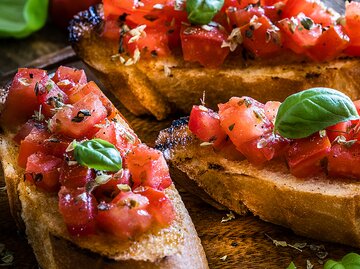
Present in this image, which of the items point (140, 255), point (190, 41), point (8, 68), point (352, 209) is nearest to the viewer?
point (140, 255)

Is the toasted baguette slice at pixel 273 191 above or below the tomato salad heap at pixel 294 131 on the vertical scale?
below

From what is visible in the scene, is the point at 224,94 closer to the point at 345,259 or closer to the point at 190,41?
the point at 190,41

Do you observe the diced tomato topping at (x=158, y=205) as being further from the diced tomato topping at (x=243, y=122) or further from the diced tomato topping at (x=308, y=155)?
the diced tomato topping at (x=308, y=155)

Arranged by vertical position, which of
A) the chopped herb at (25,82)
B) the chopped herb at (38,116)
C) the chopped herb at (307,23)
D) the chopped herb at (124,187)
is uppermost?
the chopped herb at (307,23)

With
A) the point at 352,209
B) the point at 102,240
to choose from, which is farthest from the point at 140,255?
the point at 352,209

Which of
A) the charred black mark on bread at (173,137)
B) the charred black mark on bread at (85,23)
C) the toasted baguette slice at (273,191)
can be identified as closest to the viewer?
the toasted baguette slice at (273,191)

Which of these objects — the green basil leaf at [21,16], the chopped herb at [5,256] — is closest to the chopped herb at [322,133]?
the chopped herb at [5,256]

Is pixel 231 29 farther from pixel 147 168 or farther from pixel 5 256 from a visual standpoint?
pixel 5 256
